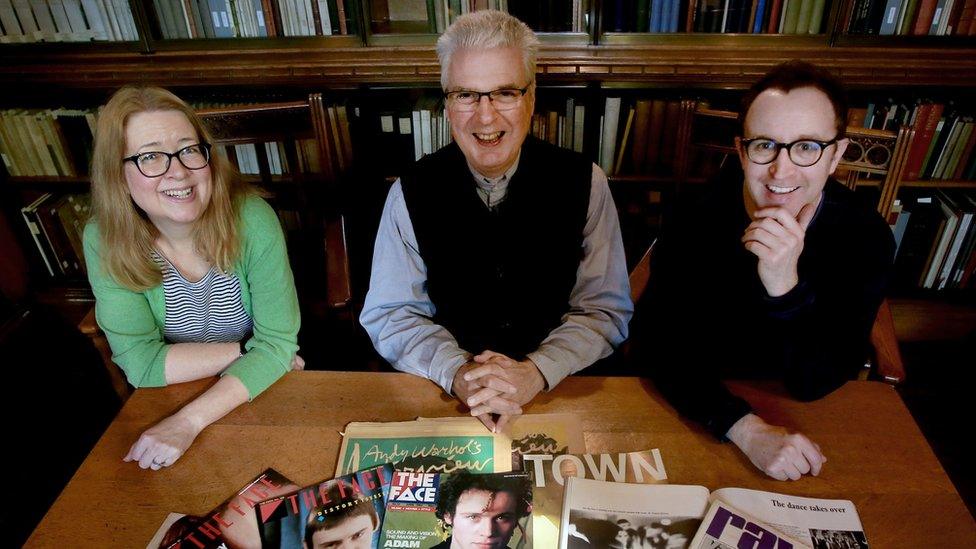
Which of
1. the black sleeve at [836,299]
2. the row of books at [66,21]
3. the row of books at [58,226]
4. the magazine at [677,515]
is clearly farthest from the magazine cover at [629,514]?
the row of books at [58,226]

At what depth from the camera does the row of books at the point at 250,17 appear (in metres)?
2.18

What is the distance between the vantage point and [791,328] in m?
1.17

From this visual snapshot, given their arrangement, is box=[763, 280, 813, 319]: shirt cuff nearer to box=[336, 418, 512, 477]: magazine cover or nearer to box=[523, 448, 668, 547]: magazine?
box=[523, 448, 668, 547]: magazine

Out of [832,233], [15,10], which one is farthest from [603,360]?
[15,10]

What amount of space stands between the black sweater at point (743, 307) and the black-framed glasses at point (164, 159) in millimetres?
1090

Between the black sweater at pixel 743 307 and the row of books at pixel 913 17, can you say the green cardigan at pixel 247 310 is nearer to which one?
the black sweater at pixel 743 307

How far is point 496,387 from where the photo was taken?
3.59ft

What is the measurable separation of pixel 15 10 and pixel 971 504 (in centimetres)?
374

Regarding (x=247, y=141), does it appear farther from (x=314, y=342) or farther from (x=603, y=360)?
(x=603, y=360)

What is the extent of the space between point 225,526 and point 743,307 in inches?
43.0

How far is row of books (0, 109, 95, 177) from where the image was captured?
7.82ft

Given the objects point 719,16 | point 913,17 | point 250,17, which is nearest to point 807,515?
point 719,16

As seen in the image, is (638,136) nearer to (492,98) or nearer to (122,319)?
(492,98)

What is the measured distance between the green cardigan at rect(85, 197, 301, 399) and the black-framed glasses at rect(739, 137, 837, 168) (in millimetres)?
1039
